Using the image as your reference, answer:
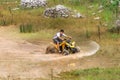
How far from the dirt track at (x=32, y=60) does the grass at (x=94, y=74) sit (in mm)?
789

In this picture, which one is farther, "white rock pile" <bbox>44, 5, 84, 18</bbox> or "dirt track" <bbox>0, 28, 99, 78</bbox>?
"white rock pile" <bbox>44, 5, 84, 18</bbox>

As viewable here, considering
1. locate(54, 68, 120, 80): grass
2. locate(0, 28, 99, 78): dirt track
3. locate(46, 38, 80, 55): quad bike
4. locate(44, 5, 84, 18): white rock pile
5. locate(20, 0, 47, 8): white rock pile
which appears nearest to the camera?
locate(54, 68, 120, 80): grass

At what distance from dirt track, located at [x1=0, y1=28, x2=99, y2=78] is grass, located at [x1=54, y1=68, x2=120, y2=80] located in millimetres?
789

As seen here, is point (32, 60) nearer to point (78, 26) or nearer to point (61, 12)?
point (78, 26)

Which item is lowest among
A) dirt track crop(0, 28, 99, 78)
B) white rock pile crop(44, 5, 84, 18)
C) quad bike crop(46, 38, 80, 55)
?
dirt track crop(0, 28, 99, 78)

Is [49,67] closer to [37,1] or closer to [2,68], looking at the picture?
[2,68]

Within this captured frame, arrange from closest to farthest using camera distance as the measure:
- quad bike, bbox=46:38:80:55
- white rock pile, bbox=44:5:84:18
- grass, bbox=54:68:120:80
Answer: grass, bbox=54:68:120:80 < quad bike, bbox=46:38:80:55 < white rock pile, bbox=44:5:84:18

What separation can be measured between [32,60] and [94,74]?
392 cm

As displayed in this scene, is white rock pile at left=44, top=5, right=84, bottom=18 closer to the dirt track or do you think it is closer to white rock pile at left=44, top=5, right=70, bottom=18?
white rock pile at left=44, top=5, right=70, bottom=18

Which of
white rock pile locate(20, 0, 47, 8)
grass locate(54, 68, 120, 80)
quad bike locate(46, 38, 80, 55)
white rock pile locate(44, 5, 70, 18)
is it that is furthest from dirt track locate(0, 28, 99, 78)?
white rock pile locate(20, 0, 47, 8)

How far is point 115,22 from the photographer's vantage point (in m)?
26.9

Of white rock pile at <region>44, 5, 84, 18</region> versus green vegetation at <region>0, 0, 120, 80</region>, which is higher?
white rock pile at <region>44, 5, 84, 18</region>

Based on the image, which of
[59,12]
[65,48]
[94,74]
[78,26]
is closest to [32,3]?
[59,12]

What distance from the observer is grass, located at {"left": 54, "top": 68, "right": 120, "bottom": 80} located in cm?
1733
